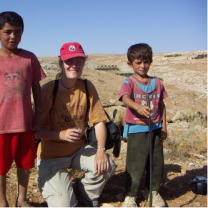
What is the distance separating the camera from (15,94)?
2.06 metres

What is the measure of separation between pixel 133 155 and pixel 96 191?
517 mm

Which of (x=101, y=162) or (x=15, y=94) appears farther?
(x=101, y=162)

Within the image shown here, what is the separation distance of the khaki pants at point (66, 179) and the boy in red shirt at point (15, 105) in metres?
0.20

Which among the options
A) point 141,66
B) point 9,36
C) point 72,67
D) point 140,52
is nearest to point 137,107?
point 141,66

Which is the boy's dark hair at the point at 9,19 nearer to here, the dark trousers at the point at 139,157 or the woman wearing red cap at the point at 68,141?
the woman wearing red cap at the point at 68,141

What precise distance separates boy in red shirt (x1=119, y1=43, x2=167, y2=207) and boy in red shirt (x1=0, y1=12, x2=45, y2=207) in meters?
0.93

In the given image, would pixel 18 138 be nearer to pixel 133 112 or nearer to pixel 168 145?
pixel 133 112

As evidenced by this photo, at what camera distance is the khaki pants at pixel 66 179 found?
7.39ft

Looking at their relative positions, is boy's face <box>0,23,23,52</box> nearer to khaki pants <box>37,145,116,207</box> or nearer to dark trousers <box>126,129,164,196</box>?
khaki pants <box>37,145,116,207</box>

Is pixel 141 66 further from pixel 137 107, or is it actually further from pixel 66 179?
pixel 66 179

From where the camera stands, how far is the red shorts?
2066mm

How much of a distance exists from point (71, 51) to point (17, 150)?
99 cm

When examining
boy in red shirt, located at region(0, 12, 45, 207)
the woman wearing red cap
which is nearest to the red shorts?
boy in red shirt, located at region(0, 12, 45, 207)

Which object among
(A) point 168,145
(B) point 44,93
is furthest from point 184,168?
(B) point 44,93
